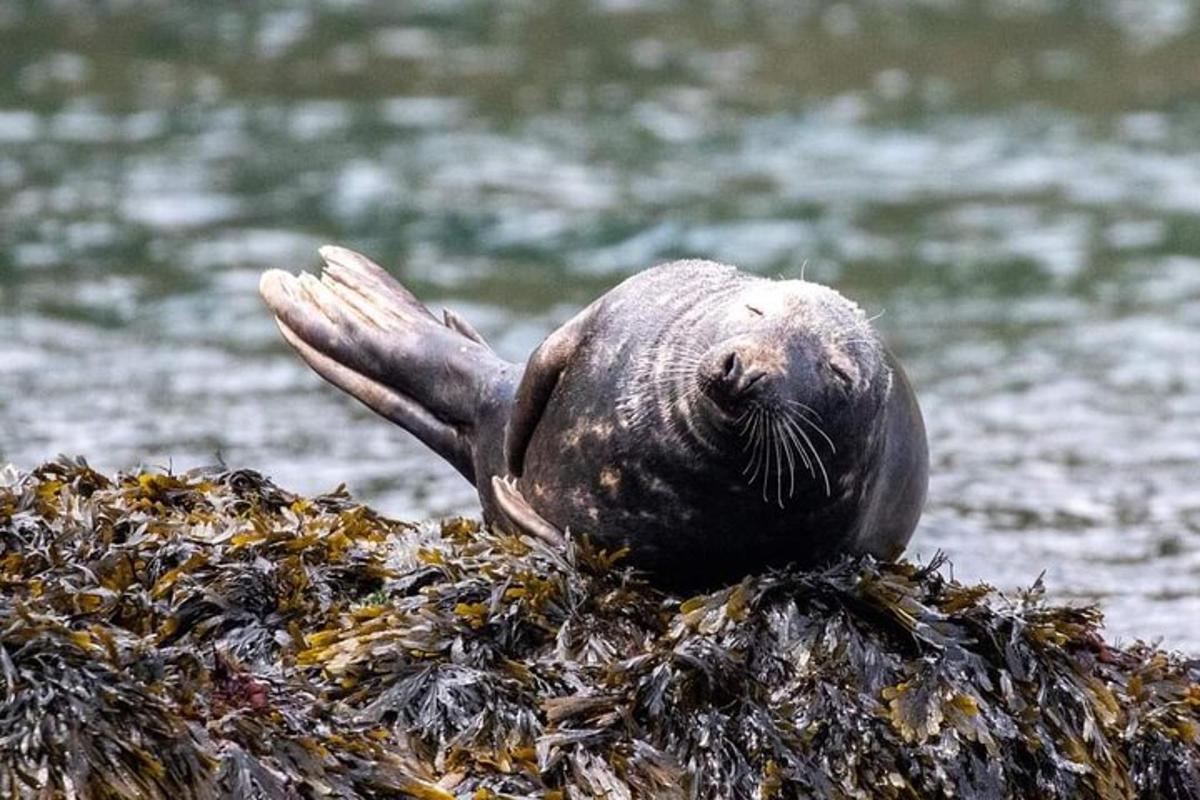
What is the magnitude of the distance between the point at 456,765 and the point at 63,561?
1000 millimetres

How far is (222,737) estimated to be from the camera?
361 cm

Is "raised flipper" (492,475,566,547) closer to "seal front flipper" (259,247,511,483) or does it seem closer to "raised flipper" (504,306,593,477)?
"raised flipper" (504,306,593,477)

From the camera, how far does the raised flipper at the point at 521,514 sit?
4840 millimetres

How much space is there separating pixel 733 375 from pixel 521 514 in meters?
0.80

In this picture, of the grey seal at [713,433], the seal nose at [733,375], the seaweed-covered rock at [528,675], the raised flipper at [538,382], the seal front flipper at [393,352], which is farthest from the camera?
the seal front flipper at [393,352]

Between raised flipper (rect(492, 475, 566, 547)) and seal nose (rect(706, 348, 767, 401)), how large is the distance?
0.56m

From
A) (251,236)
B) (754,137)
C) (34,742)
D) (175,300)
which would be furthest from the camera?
(754,137)

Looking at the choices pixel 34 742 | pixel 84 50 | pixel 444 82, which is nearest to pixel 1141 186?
pixel 444 82

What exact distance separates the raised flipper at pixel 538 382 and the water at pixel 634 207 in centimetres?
200

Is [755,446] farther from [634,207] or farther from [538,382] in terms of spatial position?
[634,207]

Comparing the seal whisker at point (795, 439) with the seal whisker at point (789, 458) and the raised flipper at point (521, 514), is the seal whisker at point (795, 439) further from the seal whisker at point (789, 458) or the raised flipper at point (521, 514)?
the raised flipper at point (521, 514)

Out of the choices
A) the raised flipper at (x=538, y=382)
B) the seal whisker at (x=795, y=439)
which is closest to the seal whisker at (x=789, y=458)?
the seal whisker at (x=795, y=439)

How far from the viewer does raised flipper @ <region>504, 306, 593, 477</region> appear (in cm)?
511

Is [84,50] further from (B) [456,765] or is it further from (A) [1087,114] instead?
(B) [456,765]
